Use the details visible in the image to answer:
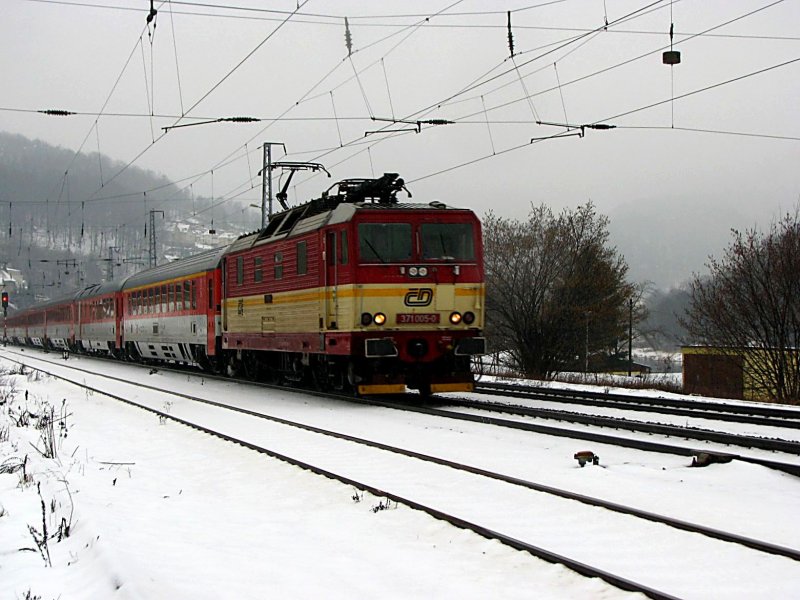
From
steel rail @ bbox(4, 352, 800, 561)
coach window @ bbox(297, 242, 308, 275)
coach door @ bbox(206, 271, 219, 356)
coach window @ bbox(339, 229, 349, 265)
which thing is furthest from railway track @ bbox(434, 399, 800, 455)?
coach door @ bbox(206, 271, 219, 356)

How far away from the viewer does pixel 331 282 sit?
628 inches

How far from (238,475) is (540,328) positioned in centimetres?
2895

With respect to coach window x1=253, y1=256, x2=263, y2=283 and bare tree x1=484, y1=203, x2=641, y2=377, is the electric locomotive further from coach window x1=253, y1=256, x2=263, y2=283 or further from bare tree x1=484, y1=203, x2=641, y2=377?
bare tree x1=484, y1=203, x2=641, y2=377

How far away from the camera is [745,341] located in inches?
872

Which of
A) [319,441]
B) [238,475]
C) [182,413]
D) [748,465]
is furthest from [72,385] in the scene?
[748,465]

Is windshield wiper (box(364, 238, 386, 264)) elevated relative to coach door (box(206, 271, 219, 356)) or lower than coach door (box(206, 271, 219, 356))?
elevated

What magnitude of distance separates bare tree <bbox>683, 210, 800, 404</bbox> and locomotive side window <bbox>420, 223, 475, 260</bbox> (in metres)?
8.71

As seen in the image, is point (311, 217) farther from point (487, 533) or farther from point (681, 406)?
point (487, 533)

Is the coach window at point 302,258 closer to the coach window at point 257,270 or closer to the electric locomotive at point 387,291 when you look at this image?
the electric locomotive at point 387,291

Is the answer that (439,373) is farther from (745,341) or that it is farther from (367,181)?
(745,341)

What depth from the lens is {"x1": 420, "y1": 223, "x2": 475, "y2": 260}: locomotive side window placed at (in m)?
15.9

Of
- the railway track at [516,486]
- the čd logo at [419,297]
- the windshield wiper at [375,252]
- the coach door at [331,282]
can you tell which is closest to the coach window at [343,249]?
the coach door at [331,282]

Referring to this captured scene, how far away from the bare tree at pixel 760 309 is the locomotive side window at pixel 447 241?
8.71 meters

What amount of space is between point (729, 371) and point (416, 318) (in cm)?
1240
